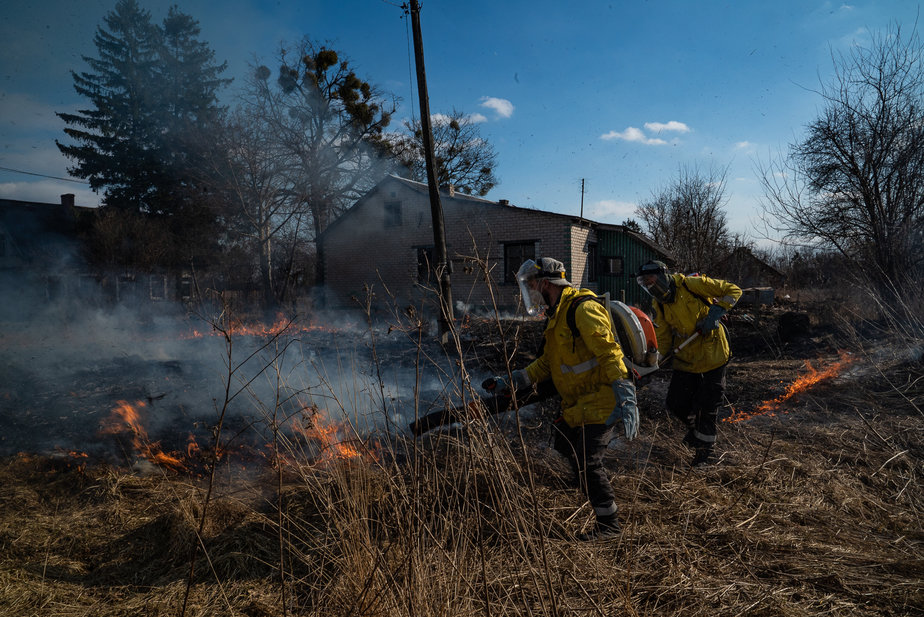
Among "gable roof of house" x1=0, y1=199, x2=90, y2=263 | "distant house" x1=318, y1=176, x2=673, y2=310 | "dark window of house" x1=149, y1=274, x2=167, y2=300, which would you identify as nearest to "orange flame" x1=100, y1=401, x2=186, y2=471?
"dark window of house" x1=149, y1=274, x2=167, y2=300

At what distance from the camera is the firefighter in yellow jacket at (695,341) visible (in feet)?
13.1

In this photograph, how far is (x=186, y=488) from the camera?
368cm

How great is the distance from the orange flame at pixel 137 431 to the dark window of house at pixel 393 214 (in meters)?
15.2

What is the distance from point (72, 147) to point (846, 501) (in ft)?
88.4

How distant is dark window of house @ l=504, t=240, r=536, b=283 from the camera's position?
56.2ft

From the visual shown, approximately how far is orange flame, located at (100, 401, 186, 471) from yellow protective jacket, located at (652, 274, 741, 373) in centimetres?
477

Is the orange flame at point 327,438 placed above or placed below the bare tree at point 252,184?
below

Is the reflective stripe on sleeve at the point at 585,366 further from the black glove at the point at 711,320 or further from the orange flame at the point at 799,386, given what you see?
the orange flame at the point at 799,386

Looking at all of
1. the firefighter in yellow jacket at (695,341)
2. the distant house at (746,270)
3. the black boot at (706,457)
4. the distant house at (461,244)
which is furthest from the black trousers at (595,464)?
the distant house at (746,270)

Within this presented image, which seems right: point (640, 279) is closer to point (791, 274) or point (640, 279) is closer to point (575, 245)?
point (575, 245)

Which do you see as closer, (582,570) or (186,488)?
(582,570)

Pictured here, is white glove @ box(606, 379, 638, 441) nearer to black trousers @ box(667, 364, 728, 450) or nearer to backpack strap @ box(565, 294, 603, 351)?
backpack strap @ box(565, 294, 603, 351)

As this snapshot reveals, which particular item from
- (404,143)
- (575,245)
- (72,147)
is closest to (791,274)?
(575,245)

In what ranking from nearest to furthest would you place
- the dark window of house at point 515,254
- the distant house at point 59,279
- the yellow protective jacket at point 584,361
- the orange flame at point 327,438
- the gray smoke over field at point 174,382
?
the orange flame at point 327,438, the yellow protective jacket at point 584,361, the gray smoke over field at point 174,382, the distant house at point 59,279, the dark window of house at point 515,254
